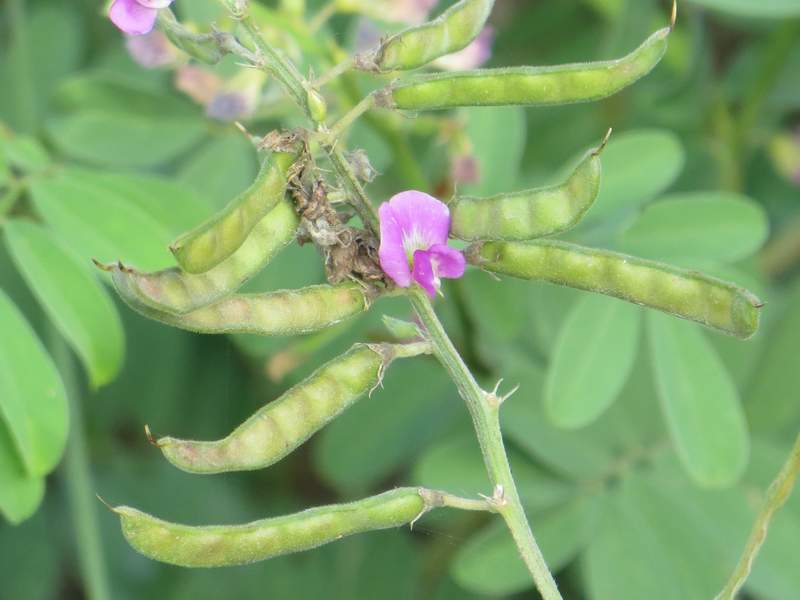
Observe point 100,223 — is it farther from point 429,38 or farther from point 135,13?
point 429,38

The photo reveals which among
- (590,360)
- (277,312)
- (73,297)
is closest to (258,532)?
(277,312)

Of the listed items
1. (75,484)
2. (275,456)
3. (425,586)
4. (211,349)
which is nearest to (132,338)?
(211,349)

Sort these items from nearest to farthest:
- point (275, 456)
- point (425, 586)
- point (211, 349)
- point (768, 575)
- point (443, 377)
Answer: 1. point (275, 456)
2. point (768, 575)
3. point (443, 377)
4. point (425, 586)
5. point (211, 349)

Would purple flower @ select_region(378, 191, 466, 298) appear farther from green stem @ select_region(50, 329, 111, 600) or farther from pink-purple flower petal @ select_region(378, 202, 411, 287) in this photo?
green stem @ select_region(50, 329, 111, 600)

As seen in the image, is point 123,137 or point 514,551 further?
point 123,137

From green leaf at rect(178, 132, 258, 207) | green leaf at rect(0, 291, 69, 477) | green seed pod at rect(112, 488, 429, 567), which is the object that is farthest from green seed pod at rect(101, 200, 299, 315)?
green leaf at rect(178, 132, 258, 207)

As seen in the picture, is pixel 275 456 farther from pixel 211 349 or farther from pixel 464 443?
pixel 211 349

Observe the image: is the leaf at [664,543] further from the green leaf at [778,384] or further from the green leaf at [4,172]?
the green leaf at [4,172]
